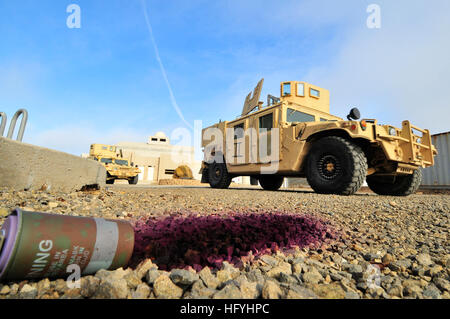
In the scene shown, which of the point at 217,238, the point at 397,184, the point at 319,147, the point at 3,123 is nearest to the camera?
the point at 217,238

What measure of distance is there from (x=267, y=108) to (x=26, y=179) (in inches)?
175

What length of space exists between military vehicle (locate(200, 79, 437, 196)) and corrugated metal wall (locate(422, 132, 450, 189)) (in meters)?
5.42

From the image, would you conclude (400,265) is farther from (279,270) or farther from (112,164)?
(112,164)

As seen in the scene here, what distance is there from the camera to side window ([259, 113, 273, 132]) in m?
Result: 5.29

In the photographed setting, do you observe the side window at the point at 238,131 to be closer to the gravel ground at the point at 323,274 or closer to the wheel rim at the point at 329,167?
the wheel rim at the point at 329,167

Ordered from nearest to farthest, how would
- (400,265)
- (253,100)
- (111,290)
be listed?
1. (111,290)
2. (400,265)
3. (253,100)

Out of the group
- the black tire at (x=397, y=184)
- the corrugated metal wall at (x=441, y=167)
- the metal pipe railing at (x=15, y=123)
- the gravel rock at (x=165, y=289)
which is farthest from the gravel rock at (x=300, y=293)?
the corrugated metal wall at (x=441, y=167)

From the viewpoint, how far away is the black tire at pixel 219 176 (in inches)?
264

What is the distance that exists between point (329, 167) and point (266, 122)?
76.1 inches

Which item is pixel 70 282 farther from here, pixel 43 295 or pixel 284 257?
pixel 284 257

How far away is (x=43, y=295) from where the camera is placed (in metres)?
0.86

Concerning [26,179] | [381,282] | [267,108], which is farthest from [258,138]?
[381,282]

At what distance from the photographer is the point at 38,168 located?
114 inches

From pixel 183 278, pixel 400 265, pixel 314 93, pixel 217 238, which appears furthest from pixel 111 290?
pixel 314 93
